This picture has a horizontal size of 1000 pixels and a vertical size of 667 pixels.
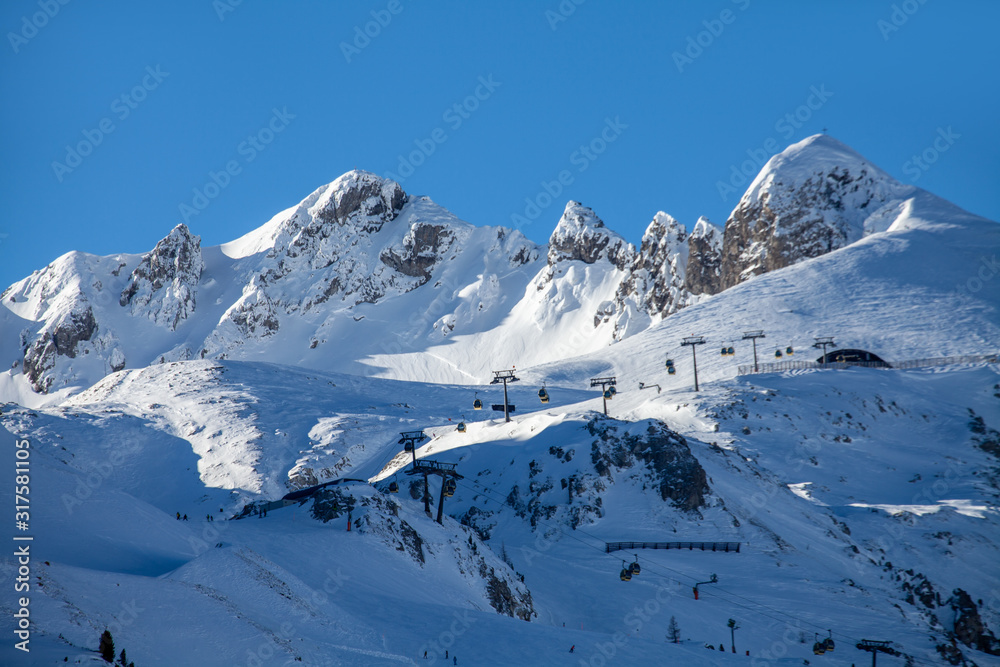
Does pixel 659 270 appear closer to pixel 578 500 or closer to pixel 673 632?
pixel 578 500

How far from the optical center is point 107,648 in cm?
1909

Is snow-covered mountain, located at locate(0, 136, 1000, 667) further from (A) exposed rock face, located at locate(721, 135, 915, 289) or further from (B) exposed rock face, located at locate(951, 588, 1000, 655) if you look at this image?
(A) exposed rock face, located at locate(721, 135, 915, 289)

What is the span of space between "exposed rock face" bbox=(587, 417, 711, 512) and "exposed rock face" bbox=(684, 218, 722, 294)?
11035cm

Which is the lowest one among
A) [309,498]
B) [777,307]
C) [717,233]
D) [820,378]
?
[309,498]

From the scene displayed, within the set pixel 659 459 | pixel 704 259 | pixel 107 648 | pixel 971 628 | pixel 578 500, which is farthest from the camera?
pixel 704 259

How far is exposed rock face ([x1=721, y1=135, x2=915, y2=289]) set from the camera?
440 feet

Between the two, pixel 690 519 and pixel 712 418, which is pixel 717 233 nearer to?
pixel 712 418

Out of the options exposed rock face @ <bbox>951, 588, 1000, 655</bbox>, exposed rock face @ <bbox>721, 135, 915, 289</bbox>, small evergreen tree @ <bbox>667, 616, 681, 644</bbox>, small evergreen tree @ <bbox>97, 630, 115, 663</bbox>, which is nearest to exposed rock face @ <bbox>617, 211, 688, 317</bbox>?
exposed rock face @ <bbox>721, 135, 915, 289</bbox>

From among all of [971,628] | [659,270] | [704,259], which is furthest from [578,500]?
[659,270]

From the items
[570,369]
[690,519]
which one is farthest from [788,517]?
[570,369]

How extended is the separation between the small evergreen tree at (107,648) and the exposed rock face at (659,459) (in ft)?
121

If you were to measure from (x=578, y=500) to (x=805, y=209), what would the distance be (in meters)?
101

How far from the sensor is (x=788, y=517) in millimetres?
52219

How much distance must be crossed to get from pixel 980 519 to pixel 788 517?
40.7 ft
